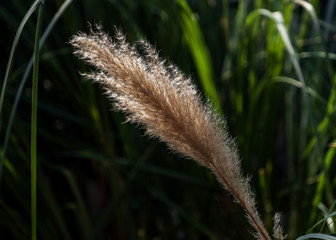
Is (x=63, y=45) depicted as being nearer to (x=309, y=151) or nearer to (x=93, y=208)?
(x=93, y=208)

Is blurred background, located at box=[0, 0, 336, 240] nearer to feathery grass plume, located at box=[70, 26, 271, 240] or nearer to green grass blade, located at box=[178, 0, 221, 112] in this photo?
green grass blade, located at box=[178, 0, 221, 112]

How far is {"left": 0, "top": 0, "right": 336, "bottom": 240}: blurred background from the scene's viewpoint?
1.13m

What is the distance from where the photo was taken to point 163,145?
1270 mm

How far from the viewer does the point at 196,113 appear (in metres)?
0.50

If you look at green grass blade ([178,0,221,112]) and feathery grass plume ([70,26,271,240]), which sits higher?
green grass blade ([178,0,221,112])

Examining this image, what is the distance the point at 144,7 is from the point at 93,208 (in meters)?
0.51

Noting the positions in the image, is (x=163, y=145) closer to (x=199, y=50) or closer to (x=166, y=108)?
(x=199, y=50)

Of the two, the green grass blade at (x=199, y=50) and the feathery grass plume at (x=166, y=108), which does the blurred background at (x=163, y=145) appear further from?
the feathery grass plume at (x=166, y=108)

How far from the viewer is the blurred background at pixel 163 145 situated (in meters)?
1.13

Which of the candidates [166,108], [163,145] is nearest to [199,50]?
[163,145]

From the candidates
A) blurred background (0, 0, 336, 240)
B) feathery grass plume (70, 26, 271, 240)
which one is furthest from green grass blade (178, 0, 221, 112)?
feathery grass plume (70, 26, 271, 240)

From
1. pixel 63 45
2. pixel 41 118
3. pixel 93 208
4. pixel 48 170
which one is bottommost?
pixel 93 208

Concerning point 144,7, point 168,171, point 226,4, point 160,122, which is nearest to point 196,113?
point 160,122

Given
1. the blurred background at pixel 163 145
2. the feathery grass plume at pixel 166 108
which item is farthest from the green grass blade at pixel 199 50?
the feathery grass plume at pixel 166 108
